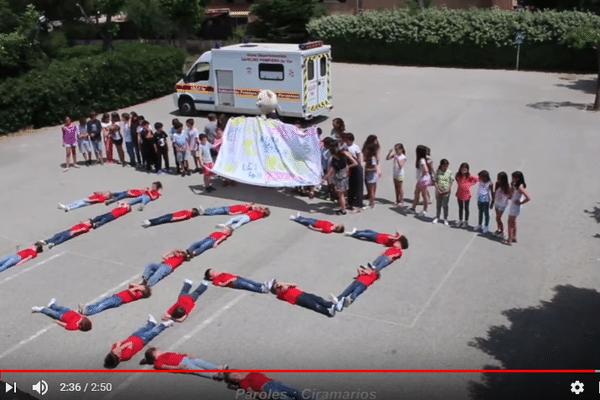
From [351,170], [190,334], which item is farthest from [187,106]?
[190,334]

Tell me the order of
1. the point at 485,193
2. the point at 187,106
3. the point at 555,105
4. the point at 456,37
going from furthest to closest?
the point at 456,37, the point at 555,105, the point at 187,106, the point at 485,193

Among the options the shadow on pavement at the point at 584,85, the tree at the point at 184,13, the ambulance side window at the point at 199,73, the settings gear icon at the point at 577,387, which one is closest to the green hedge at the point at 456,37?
the shadow on pavement at the point at 584,85

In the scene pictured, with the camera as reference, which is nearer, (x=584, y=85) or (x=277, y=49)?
(x=277, y=49)

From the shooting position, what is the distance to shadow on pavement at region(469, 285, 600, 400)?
8.37 metres

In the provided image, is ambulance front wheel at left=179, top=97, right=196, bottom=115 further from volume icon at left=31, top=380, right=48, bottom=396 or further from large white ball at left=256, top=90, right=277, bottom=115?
volume icon at left=31, top=380, right=48, bottom=396

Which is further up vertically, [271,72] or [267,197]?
[271,72]

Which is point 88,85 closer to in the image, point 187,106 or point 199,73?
point 187,106

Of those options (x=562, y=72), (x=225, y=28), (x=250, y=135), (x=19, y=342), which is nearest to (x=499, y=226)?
(x=250, y=135)

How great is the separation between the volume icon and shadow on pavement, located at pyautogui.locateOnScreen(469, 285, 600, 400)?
17.5ft

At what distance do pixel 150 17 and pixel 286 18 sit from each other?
7.67 meters

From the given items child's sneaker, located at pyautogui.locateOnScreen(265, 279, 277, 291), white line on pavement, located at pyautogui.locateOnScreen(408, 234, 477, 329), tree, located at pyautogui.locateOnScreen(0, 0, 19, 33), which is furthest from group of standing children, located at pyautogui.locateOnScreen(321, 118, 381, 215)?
tree, located at pyautogui.locateOnScreen(0, 0, 19, 33)

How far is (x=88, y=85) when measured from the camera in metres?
24.6
